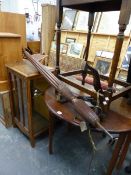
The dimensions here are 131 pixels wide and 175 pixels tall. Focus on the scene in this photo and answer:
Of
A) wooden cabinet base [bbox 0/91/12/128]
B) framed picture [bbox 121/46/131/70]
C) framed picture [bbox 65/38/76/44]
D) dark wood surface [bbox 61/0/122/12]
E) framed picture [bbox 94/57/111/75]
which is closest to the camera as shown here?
dark wood surface [bbox 61/0/122/12]

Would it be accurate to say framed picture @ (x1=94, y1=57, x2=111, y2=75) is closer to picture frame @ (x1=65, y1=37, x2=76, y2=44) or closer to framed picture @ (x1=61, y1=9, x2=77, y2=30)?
picture frame @ (x1=65, y1=37, x2=76, y2=44)

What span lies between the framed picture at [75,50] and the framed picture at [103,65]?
361 millimetres

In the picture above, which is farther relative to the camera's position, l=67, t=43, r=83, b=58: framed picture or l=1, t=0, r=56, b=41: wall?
l=1, t=0, r=56, b=41: wall

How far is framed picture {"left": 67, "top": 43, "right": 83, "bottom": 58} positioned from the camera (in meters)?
2.63

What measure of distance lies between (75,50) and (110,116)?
196cm

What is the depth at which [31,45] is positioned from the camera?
3043 millimetres

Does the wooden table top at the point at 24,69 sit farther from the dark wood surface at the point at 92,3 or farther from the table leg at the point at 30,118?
the dark wood surface at the point at 92,3

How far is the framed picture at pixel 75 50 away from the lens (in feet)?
8.61

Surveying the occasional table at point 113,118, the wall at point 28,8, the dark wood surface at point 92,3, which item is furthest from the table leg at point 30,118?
the wall at point 28,8

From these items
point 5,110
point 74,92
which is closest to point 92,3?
point 74,92

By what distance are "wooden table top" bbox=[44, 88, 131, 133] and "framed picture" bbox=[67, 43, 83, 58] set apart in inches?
66.4

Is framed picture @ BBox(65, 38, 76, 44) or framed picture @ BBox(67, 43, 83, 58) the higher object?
framed picture @ BBox(65, 38, 76, 44)

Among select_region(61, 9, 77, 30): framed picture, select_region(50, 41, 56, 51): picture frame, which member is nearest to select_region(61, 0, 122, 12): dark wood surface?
select_region(61, 9, 77, 30): framed picture

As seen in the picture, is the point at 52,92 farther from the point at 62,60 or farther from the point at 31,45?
the point at 31,45
